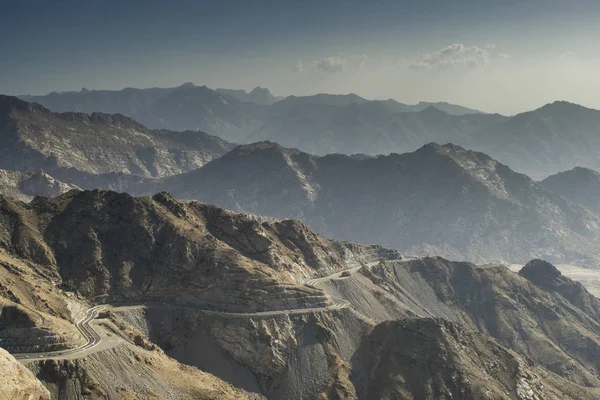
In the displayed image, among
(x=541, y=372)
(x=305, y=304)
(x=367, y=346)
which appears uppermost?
(x=305, y=304)

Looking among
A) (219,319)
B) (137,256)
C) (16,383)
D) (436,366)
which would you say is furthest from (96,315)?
(16,383)

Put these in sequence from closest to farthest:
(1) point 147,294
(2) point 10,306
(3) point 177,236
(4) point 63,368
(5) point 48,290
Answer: (4) point 63,368 → (2) point 10,306 → (5) point 48,290 → (1) point 147,294 → (3) point 177,236

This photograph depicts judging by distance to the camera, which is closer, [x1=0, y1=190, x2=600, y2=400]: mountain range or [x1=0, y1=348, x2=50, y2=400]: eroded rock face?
[x1=0, y1=348, x2=50, y2=400]: eroded rock face

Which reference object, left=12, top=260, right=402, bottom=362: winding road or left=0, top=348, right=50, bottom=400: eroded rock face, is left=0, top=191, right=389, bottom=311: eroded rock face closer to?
left=12, top=260, right=402, bottom=362: winding road

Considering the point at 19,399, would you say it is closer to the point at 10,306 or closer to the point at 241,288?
the point at 10,306

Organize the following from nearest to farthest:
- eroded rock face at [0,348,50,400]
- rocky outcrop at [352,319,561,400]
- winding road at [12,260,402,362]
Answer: eroded rock face at [0,348,50,400], winding road at [12,260,402,362], rocky outcrop at [352,319,561,400]

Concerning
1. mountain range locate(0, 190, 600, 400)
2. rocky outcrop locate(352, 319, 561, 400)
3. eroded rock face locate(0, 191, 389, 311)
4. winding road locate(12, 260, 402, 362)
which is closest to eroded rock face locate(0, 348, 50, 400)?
winding road locate(12, 260, 402, 362)

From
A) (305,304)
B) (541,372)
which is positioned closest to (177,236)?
(305,304)

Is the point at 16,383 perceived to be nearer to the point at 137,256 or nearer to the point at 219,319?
the point at 219,319
